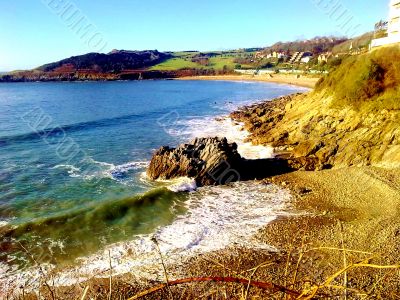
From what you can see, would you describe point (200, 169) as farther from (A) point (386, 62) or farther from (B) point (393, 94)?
(A) point (386, 62)

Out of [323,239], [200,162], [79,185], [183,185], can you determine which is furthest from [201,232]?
[79,185]

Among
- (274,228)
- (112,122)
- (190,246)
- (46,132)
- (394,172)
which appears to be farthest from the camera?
(112,122)

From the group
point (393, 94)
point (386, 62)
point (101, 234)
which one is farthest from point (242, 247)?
point (386, 62)

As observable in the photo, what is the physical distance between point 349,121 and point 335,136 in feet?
6.15

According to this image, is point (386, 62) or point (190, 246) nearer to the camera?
point (190, 246)

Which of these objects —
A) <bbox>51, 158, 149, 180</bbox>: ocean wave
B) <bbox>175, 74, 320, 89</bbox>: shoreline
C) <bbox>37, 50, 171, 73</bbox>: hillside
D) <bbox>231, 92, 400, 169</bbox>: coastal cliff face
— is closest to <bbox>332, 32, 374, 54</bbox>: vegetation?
<bbox>175, 74, 320, 89</bbox>: shoreline

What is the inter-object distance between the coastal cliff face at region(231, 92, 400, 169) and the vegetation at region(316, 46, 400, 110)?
84cm

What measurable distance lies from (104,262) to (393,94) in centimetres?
Answer: 2286

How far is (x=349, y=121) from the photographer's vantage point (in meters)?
26.9

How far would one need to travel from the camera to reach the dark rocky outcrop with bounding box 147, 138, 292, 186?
22.8 metres

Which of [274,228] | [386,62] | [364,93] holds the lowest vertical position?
[274,228]

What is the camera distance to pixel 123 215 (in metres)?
19.2

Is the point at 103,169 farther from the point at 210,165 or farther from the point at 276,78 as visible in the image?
the point at 276,78

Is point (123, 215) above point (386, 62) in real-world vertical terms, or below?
below
